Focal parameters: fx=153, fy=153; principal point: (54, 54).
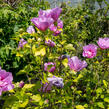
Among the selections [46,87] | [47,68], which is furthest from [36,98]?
[47,68]

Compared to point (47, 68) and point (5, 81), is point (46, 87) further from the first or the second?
point (5, 81)

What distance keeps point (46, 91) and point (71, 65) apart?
0.83 ft

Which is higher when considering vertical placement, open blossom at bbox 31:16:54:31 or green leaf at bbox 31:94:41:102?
open blossom at bbox 31:16:54:31

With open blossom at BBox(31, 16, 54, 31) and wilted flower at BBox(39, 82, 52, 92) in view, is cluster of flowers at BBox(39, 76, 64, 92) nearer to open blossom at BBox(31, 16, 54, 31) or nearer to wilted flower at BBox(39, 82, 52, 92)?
wilted flower at BBox(39, 82, 52, 92)

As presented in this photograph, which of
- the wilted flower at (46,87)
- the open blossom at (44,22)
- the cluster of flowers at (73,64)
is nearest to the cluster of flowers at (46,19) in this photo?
the open blossom at (44,22)

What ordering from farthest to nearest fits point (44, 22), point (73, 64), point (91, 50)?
1. point (91, 50)
2. point (73, 64)
3. point (44, 22)

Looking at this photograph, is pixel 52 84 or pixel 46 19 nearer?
pixel 46 19

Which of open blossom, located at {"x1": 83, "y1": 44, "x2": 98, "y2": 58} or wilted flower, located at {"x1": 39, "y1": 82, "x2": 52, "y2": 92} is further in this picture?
open blossom, located at {"x1": 83, "y1": 44, "x2": 98, "y2": 58}

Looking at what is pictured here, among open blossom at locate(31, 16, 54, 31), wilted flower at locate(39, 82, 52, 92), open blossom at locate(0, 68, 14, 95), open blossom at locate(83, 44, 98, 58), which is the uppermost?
open blossom at locate(31, 16, 54, 31)

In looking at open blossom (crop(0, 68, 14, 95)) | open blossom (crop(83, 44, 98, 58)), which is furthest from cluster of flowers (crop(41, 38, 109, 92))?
open blossom (crop(0, 68, 14, 95))

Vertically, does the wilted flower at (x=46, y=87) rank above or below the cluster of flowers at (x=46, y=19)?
below

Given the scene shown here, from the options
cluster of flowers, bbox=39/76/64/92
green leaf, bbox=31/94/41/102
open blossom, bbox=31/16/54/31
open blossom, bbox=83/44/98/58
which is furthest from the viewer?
open blossom, bbox=83/44/98/58

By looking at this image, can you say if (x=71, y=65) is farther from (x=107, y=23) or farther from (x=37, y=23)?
(x=107, y=23)

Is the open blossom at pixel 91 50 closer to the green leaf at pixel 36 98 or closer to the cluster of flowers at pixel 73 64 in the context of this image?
the cluster of flowers at pixel 73 64
